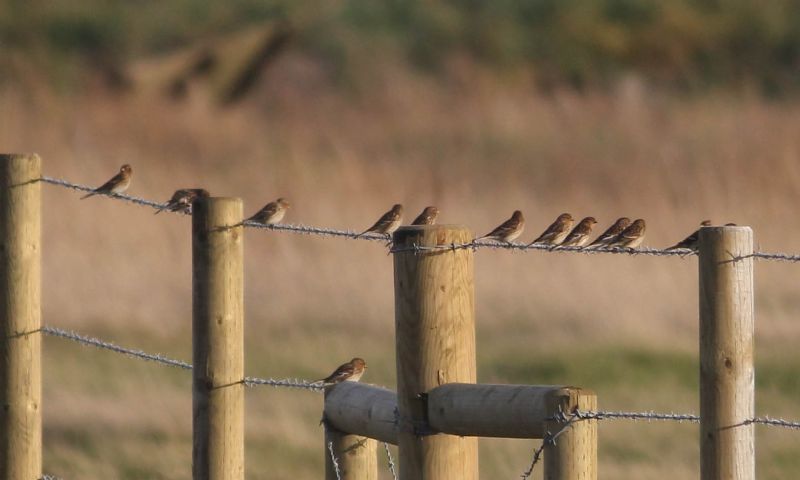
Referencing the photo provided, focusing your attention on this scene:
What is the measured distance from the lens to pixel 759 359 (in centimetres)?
1591

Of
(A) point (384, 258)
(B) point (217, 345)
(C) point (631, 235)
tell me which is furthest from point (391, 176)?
(B) point (217, 345)

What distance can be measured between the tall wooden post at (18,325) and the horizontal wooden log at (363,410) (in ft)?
5.17

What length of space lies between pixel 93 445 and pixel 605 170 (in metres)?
12.7

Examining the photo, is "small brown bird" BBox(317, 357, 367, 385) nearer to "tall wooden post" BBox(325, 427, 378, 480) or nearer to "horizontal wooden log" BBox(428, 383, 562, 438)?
"tall wooden post" BBox(325, 427, 378, 480)

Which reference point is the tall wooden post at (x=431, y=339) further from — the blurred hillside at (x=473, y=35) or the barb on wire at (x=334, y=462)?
the blurred hillside at (x=473, y=35)

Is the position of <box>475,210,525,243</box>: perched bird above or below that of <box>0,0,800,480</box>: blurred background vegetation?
below

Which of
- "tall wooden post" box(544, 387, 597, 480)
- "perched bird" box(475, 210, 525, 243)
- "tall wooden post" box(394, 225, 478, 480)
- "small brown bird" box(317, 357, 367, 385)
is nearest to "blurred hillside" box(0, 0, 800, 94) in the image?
"perched bird" box(475, 210, 525, 243)

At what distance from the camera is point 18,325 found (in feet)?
21.5

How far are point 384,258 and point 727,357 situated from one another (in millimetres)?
14543

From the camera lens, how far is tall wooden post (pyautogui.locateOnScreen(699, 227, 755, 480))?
4.32 m

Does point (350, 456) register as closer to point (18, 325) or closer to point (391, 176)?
point (18, 325)

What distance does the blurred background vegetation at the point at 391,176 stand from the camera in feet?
47.1

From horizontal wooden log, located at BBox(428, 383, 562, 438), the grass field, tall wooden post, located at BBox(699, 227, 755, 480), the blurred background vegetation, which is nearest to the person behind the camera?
tall wooden post, located at BBox(699, 227, 755, 480)

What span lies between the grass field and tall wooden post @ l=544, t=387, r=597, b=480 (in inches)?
279
